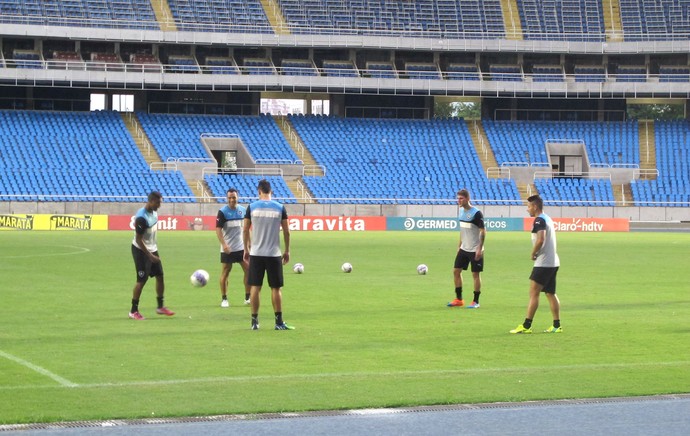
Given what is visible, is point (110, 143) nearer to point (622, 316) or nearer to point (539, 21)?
point (539, 21)

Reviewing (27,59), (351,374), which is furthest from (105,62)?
(351,374)

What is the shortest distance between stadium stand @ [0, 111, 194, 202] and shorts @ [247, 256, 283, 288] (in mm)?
43493

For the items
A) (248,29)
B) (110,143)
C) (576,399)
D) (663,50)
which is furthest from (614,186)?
(576,399)

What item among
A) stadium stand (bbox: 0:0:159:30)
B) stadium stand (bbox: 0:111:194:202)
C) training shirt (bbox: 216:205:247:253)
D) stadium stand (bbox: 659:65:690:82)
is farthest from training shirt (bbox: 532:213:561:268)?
stadium stand (bbox: 659:65:690:82)

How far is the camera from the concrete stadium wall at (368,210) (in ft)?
186

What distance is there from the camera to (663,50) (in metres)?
73.2

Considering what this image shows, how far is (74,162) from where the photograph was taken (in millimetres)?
62875

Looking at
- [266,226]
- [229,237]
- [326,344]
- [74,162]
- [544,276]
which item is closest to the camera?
[326,344]

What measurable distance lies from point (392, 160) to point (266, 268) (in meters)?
53.5

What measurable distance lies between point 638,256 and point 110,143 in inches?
1481

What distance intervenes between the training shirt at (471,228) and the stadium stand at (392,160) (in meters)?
42.4

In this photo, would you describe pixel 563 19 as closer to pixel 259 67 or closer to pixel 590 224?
pixel 590 224

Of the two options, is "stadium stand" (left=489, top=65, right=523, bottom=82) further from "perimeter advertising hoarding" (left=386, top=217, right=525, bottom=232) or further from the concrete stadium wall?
"perimeter advertising hoarding" (left=386, top=217, right=525, bottom=232)

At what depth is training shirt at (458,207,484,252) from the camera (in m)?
20.5
